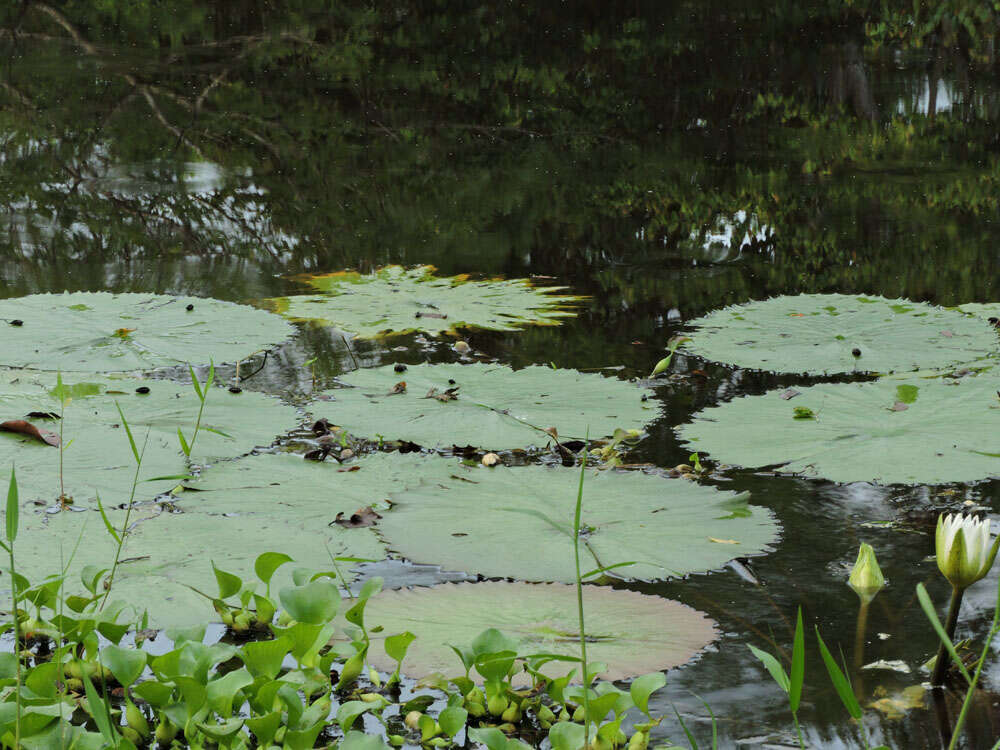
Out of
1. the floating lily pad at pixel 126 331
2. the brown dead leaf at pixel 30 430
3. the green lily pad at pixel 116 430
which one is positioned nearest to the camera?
the green lily pad at pixel 116 430

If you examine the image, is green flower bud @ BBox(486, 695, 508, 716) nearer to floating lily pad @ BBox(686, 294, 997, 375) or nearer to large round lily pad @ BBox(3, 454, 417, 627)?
large round lily pad @ BBox(3, 454, 417, 627)

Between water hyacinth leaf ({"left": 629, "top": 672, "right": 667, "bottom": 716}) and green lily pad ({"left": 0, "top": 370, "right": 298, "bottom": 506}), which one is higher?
green lily pad ({"left": 0, "top": 370, "right": 298, "bottom": 506})

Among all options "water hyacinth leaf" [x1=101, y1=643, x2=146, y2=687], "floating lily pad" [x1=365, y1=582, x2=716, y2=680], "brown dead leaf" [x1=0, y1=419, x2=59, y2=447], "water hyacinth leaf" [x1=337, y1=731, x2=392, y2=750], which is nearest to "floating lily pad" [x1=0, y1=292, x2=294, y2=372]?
"brown dead leaf" [x1=0, y1=419, x2=59, y2=447]

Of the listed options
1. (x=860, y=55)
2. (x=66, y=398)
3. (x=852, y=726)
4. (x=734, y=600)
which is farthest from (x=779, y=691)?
(x=860, y=55)

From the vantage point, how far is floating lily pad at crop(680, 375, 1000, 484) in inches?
83.7

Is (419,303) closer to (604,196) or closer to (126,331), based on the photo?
(126,331)

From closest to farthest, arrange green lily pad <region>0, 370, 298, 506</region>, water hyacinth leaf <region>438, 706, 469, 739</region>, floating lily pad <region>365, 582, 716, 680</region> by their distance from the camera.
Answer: water hyacinth leaf <region>438, 706, 469, 739</region>, floating lily pad <region>365, 582, 716, 680</region>, green lily pad <region>0, 370, 298, 506</region>

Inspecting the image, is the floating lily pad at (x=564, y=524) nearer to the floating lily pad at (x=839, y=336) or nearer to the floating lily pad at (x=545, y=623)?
the floating lily pad at (x=545, y=623)

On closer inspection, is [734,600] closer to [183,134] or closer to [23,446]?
[23,446]

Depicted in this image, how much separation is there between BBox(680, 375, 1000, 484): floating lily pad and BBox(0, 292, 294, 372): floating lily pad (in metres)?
1.29

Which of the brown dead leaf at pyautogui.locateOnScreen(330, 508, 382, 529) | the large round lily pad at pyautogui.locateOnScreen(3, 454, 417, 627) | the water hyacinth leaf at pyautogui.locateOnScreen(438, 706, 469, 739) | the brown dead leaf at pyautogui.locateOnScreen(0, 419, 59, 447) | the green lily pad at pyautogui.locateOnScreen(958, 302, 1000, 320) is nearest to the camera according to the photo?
the water hyacinth leaf at pyautogui.locateOnScreen(438, 706, 469, 739)

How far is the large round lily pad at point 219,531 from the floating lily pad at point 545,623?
7.9 inches

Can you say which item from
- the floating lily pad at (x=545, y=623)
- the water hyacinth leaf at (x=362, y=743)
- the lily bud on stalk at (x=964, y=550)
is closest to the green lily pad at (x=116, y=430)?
the floating lily pad at (x=545, y=623)

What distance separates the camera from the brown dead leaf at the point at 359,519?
1.89 meters
